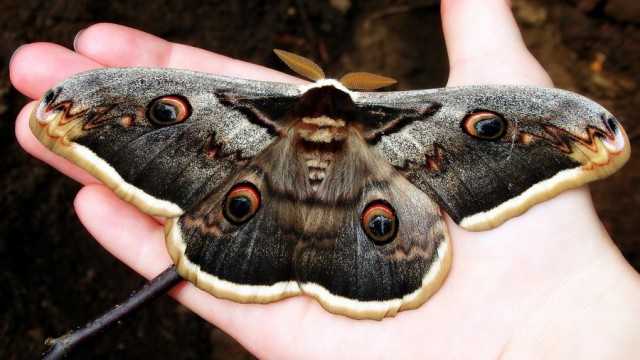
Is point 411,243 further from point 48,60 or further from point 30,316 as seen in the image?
point 30,316

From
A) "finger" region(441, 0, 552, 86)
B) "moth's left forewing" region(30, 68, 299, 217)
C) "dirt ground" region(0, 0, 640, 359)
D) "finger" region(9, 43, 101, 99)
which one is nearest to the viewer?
"moth's left forewing" region(30, 68, 299, 217)

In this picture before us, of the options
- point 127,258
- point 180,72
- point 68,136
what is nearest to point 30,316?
point 127,258

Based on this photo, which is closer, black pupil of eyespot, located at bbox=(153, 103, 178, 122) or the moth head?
black pupil of eyespot, located at bbox=(153, 103, 178, 122)

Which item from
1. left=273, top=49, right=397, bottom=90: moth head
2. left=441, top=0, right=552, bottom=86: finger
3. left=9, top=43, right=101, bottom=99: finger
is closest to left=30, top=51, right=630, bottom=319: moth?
left=273, top=49, right=397, bottom=90: moth head

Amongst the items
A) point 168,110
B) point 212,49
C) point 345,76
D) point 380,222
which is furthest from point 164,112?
point 212,49

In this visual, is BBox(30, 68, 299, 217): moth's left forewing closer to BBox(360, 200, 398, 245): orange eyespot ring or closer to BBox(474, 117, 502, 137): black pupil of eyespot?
BBox(360, 200, 398, 245): orange eyespot ring

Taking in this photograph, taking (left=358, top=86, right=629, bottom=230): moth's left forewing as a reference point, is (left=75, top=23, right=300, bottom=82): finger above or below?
below

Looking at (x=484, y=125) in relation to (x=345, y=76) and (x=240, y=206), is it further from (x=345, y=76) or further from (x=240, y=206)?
(x=240, y=206)
